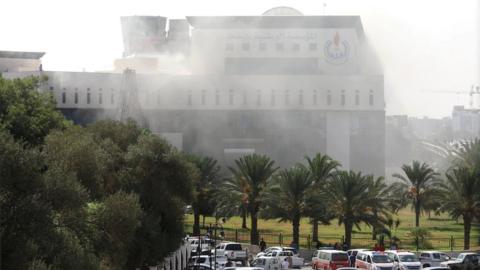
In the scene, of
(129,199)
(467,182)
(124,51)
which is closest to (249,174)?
(467,182)

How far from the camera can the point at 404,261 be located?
45.9m

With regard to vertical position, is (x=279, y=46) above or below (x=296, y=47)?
above

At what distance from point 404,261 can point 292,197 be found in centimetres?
1728

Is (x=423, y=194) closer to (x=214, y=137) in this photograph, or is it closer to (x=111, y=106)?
(x=214, y=137)

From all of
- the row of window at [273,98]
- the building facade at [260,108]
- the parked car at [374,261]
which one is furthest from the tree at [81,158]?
the row of window at [273,98]

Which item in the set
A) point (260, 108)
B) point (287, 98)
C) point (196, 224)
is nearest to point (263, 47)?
point (287, 98)

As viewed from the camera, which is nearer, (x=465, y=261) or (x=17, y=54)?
(x=465, y=261)

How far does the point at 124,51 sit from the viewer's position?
15062cm

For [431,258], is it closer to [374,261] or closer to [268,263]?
[374,261]

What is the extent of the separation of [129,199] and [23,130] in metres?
20.0

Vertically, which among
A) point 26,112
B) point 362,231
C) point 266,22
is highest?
point 266,22

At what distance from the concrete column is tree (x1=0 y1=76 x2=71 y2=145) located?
2229 inches

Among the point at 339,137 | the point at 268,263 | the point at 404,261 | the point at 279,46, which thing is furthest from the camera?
the point at 279,46

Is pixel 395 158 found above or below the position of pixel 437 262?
above
